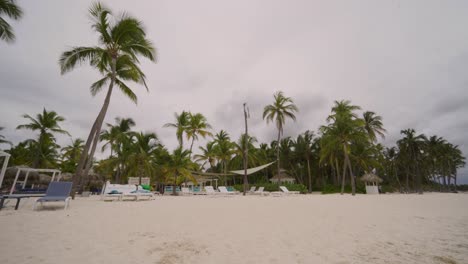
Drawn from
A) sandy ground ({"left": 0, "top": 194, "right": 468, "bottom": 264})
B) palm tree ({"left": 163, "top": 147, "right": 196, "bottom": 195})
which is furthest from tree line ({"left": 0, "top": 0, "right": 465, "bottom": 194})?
sandy ground ({"left": 0, "top": 194, "right": 468, "bottom": 264})

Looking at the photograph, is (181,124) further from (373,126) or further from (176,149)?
(373,126)

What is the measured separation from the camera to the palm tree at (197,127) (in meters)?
25.1

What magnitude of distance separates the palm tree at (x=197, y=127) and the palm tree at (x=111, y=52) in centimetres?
1269

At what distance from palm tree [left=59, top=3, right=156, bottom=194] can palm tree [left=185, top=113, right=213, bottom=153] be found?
12689mm

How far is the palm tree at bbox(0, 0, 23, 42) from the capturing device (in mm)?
9078

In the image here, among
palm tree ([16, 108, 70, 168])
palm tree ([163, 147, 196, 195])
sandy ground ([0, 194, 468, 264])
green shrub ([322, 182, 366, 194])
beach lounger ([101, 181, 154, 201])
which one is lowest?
sandy ground ([0, 194, 468, 264])

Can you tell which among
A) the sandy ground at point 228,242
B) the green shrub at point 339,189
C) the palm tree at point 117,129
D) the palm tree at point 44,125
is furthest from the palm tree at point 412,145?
the palm tree at point 44,125

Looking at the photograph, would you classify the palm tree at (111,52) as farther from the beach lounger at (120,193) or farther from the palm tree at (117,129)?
the palm tree at (117,129)

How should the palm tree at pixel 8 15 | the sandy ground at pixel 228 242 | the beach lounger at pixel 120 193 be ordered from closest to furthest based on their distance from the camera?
1. the sandy ground at pixel 228 242
2. the palm tree at pixel 8 15
3. the beach lounger at pixel 120 193

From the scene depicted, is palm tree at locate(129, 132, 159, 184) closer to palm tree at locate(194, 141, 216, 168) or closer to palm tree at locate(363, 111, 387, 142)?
palm tree at locate(194, 141, 216, 168)

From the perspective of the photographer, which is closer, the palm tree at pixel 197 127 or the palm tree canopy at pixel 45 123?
the palm tree canopy at pixel 45 123

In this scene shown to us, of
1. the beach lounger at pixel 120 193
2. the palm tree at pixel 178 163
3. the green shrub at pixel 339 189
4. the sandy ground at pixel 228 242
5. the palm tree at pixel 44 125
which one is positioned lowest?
the sandy ground at pixel 228 242

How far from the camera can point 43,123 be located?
20.1 metres

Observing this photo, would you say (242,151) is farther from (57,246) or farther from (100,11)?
(57,246)
